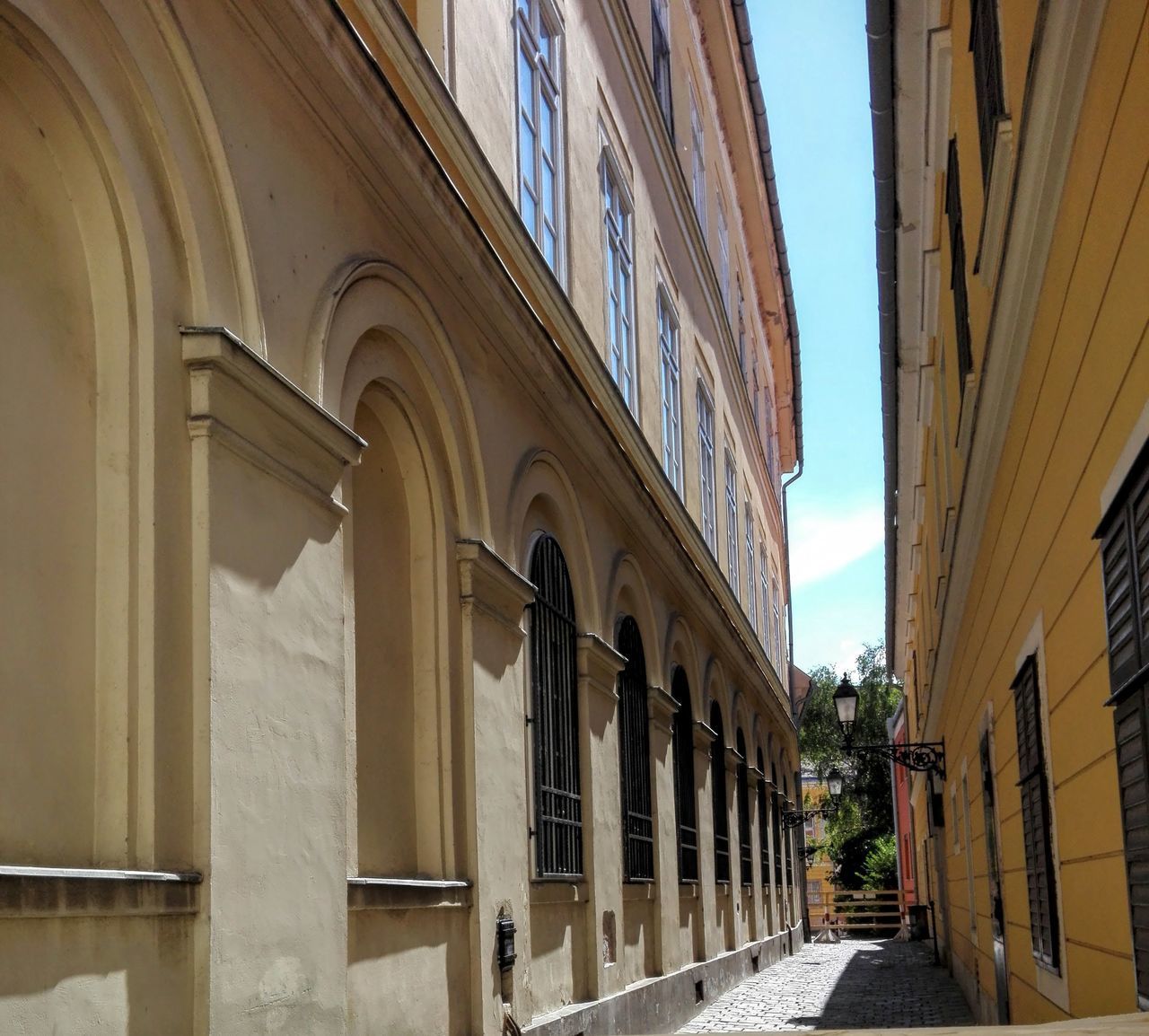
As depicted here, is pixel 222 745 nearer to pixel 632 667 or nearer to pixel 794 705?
pixel 632 667

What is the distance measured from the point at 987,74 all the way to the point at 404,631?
388cm

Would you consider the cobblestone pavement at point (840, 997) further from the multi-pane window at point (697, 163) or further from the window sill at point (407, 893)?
the multi-pane window at point (697, 163)

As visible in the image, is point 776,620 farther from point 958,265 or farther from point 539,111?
point 958,265

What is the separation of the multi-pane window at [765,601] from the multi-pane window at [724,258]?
5.95m

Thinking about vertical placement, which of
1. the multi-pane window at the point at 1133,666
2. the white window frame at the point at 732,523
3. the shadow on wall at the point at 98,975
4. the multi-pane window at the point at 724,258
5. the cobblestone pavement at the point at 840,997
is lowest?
the cobblestone pavement at the point at 840,997

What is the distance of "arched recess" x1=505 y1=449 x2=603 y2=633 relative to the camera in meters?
9.78

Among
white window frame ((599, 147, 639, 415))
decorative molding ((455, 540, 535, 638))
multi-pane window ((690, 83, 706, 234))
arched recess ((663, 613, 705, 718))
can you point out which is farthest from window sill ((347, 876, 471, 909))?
multi-pane window ((690, 83, 706, 234))

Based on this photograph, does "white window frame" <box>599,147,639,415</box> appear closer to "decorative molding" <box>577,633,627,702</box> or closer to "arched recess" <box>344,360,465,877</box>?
"decorative molding" <box>577,633,627,702</box>

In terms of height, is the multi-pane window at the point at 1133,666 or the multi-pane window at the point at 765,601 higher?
Answer: the multi-pane window at the point at 765,601

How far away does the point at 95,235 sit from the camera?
524cm

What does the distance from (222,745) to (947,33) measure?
22.0 feet

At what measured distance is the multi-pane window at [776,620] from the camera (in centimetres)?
3056

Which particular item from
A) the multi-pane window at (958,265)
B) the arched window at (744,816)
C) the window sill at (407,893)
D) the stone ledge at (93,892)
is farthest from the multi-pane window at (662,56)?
the stone ledge at (93,892)

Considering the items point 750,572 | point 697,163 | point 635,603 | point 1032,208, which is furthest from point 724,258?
point 1032,208
